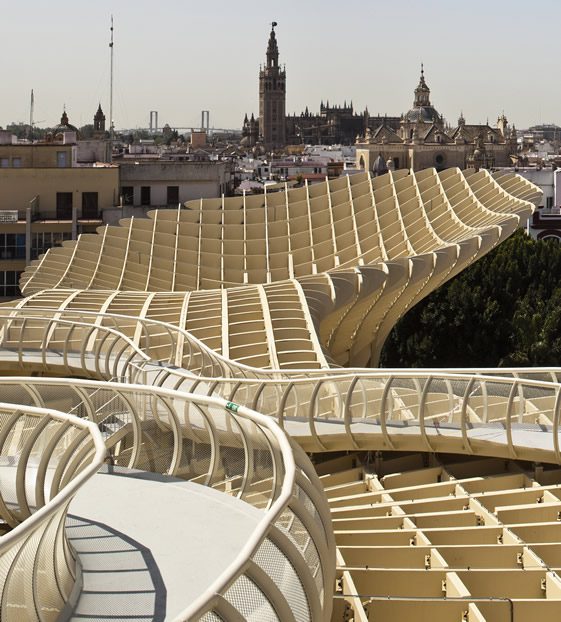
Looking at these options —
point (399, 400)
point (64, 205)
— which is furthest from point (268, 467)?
point (64, 205)

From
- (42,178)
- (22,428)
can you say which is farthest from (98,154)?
(22,428)

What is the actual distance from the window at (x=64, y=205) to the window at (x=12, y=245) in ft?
8.87

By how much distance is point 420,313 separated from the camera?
50.9 m

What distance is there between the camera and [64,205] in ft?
192

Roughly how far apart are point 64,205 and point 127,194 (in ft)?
15.3

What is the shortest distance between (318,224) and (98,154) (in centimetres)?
4562

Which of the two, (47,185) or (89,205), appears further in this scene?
(89,205)

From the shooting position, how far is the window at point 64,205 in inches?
2299

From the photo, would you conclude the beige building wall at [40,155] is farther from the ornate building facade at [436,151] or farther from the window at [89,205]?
the ornate building facade at [436,151]

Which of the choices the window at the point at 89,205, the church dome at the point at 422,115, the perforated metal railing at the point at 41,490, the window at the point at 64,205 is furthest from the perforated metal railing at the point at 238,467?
the church dome at the point at 422,115

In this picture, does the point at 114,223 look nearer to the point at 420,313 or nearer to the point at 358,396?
the point at 420,313

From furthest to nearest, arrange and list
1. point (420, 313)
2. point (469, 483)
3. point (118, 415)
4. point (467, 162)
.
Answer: point (467, 162) < point (420, 313) < point (469, 483) < point (118, 415)

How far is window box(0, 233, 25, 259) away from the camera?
184ft

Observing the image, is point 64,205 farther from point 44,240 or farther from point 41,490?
point 41,490
